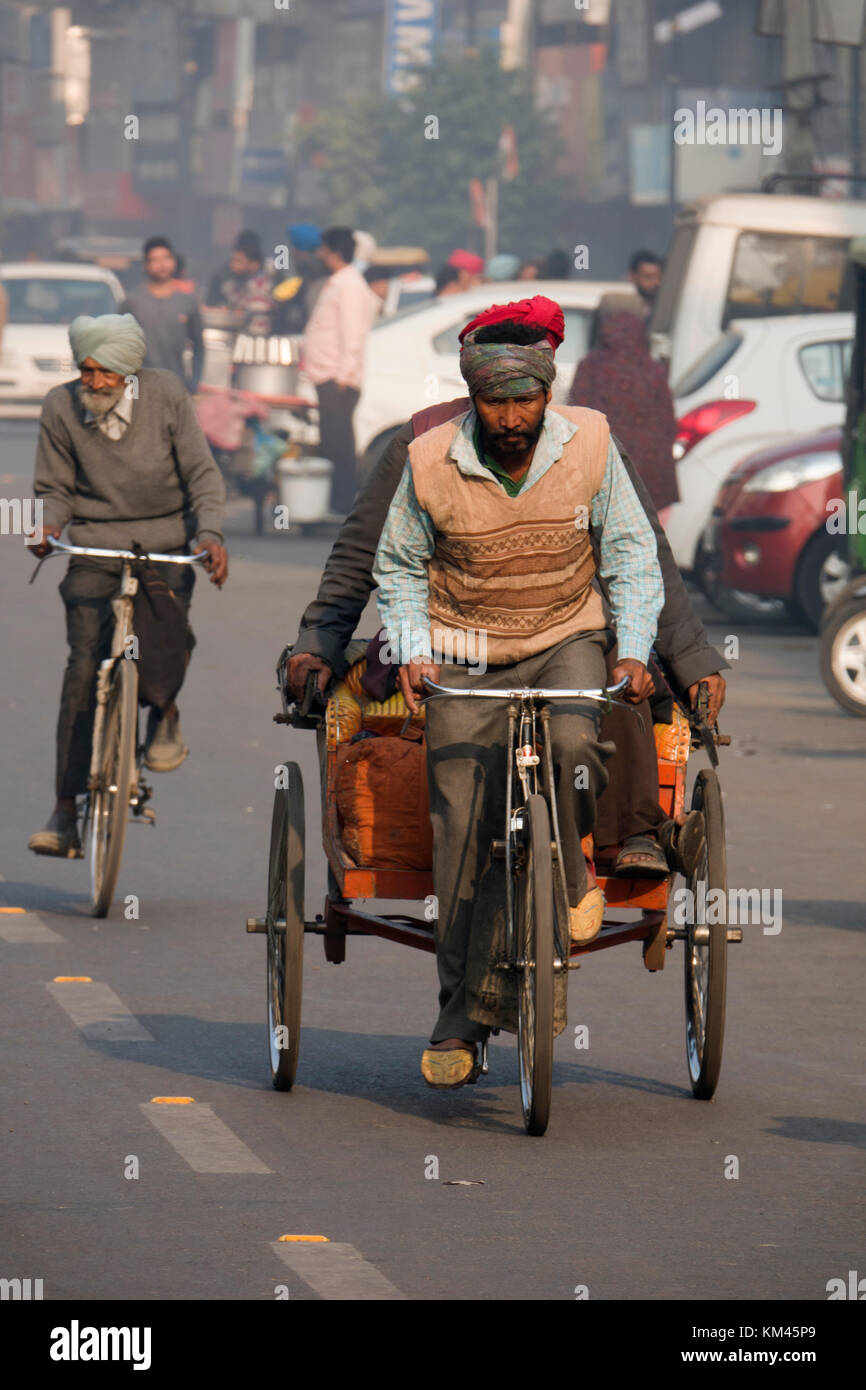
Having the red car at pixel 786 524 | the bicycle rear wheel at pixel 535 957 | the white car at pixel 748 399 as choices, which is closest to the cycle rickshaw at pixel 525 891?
the bicycle rear wheel at pixel 535 957

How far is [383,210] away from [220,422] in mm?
46820

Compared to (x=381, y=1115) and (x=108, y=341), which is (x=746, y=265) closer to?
(x=108, y=341)

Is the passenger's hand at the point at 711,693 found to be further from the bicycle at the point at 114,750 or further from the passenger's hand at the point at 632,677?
the bicycle at the point at 114,750

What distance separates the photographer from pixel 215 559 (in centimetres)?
941

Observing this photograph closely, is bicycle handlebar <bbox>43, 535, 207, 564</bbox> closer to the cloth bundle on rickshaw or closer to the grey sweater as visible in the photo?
the grey sweater

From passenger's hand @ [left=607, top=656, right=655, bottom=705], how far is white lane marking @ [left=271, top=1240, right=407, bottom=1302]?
4.79 feet

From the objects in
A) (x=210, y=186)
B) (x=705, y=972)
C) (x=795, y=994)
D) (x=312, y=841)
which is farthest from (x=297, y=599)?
(x=210, y=186)

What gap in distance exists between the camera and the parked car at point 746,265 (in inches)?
781

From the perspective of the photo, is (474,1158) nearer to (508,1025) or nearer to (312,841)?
(508,1025)

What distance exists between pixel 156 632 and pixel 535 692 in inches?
139

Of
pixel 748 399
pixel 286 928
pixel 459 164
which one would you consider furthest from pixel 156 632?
pixel 459 164

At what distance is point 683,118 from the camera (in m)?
53.3

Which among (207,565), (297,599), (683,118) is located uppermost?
(683,118)

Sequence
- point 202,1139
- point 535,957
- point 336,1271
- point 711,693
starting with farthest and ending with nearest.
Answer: point 711,693, point 202,1139, point 535,957, point 336,1271
